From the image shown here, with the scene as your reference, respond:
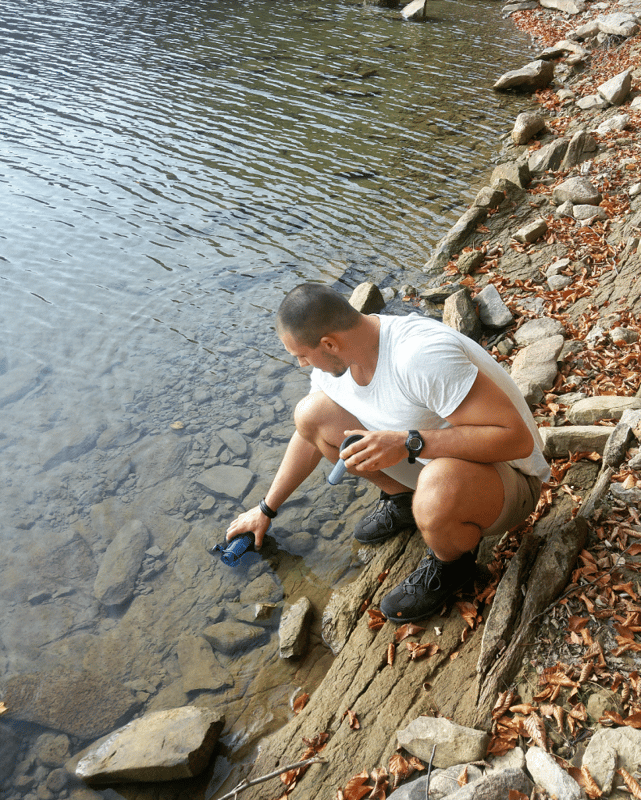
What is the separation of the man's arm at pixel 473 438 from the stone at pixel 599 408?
151cm

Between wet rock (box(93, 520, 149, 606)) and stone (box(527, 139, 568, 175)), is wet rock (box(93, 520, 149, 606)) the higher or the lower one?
the lower one

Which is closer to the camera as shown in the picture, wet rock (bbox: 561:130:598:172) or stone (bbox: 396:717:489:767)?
stone (bbox: 396:717:489:767)

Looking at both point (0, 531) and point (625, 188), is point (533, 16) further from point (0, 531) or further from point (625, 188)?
point (0, 531)

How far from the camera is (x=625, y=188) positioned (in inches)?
270

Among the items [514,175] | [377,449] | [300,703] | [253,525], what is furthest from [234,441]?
[514,175]

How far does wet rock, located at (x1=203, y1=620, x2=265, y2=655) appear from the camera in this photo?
352cm

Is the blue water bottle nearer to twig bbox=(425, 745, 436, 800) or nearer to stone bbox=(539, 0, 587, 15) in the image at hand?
twig bbox=(425, 745, 436, 800)

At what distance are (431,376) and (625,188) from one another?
18.3 feet

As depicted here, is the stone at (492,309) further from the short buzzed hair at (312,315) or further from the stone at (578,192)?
the short buzzed hair at (312,315)

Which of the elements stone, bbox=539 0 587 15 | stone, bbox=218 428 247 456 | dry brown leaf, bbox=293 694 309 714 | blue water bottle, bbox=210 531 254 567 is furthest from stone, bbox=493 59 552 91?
dry brown leaf, bbox=293 694 309 714

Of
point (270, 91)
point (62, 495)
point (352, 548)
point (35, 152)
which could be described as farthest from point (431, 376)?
point (270, 91)

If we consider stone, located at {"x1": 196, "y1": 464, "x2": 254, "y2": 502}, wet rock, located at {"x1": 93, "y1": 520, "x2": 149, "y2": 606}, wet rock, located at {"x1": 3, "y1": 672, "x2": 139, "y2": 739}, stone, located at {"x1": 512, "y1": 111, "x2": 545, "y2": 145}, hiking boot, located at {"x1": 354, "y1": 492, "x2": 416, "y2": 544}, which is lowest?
wet rock, located at {"x1": 3, "y1": 672, "x2": 139, "y2": 739}

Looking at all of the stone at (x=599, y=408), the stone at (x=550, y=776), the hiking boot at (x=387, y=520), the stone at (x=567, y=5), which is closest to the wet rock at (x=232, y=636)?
the hiking boot at (x=387, y=520)

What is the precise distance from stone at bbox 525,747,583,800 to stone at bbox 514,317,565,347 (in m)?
3.64
